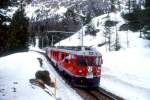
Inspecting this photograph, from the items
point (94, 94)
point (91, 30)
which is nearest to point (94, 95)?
point (94, 94)

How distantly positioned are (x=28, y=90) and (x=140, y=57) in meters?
33.5

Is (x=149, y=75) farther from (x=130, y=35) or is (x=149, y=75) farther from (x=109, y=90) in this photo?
(x=130, y=35)

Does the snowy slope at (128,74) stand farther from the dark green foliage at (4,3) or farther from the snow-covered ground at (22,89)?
the dark green foliage at (4,3)

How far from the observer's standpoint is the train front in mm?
28859

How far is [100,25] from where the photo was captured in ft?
452

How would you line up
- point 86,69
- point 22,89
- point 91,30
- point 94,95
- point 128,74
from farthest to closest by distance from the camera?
1. point 91,30
2. point 128,74
3. point 86,69
4. point 94,95
5. point 22,89

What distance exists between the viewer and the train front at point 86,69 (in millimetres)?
28859

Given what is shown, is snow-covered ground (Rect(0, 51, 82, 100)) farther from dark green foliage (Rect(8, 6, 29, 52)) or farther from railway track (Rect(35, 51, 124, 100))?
dark green foliage (Rect(8, 6, 29, 52))

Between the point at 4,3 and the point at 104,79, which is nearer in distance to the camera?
the point at 4,3

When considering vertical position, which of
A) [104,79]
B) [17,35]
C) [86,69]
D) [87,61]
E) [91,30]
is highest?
[91,30]

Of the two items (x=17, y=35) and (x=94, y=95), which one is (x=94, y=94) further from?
(x=17, y=35)

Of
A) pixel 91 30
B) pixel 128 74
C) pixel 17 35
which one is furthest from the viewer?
pixel 91 30

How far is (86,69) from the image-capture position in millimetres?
28906

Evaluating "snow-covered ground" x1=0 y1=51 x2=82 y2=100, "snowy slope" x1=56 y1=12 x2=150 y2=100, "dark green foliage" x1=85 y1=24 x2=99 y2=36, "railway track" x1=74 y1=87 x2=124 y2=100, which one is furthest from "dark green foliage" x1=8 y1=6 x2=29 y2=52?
"dark green foliage" x1=85 y1=24 x2=99 y2=36
